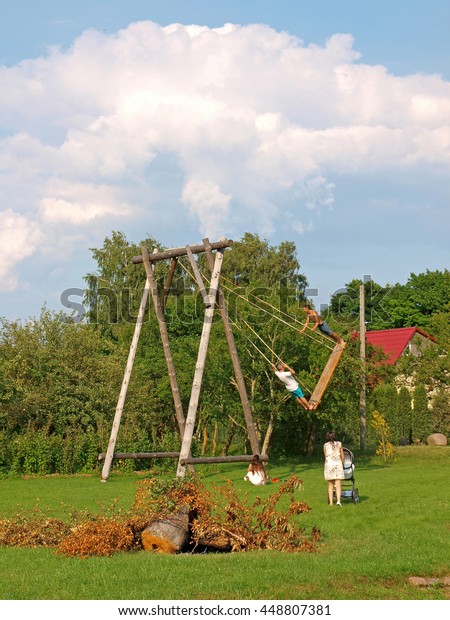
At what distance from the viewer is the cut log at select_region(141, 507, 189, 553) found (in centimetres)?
1094

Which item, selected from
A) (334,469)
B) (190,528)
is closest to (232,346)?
(334,469)

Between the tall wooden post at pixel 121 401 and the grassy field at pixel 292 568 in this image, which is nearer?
the grassy field at pixel 292 568

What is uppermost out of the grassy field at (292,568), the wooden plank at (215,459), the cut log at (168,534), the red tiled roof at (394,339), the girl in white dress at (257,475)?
the red tiled roof at (394,339)

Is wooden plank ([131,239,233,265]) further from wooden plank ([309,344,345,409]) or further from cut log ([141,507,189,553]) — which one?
cut log ([141,507,189,553])

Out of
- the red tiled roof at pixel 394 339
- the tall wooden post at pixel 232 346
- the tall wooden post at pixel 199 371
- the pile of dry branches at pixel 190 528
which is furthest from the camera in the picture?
the red tiled roof at pixel 394 339

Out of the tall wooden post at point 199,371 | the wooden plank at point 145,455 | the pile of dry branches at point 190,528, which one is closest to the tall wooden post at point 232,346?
the tall wooden post at point 199,371

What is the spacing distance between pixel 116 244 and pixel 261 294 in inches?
928

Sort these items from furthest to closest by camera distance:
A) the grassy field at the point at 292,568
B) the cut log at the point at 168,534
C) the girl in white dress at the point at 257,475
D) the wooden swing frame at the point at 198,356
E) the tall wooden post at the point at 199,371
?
the girl in white dress at the point at 257,475, the wooden swing frame at the point at 198,356, the tall wooden post at the point at 199,371, the cut log at the point at 168,534, the grassy field at the point at 292,568

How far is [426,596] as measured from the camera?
841cm

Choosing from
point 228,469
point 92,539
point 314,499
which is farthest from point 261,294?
point 92,539

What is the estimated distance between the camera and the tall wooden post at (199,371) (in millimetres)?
17453

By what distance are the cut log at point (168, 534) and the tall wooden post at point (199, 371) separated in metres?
5.79

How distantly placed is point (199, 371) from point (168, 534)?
289 inches

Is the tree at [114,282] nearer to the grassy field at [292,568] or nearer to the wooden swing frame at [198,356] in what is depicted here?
the wooden swing frame at [198,356]
